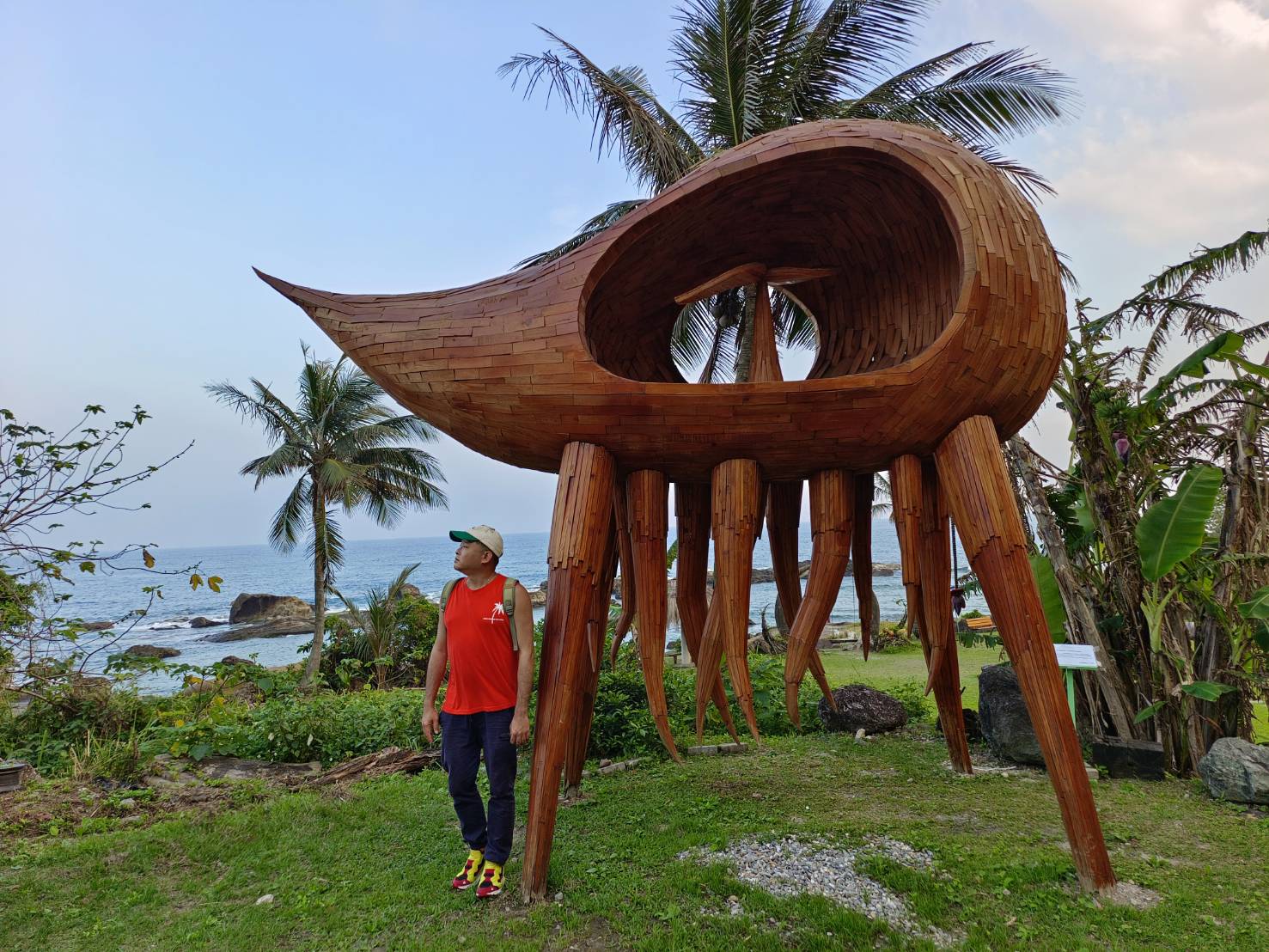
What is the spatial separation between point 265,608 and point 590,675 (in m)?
36.3

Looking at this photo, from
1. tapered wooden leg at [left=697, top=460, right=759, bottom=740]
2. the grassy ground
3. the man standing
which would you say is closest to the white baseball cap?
the man standing

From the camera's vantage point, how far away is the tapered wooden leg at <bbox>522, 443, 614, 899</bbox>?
11.3 ft

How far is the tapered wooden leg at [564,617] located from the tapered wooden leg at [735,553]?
0.62 meters

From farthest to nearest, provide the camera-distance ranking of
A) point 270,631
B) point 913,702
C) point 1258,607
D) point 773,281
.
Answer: point 270,631, point 913,702, point 1258,607, point 773,281

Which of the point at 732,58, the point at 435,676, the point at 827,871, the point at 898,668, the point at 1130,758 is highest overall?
the point at 732,58

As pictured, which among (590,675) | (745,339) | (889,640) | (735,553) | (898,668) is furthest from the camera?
(889,640)

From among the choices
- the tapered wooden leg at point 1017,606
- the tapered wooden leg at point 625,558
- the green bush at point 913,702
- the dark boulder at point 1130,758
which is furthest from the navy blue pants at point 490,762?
the green bush at point 913,702

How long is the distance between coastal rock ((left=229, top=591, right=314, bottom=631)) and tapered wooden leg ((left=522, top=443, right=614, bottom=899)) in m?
35.4

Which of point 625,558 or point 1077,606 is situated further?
point 1077,606

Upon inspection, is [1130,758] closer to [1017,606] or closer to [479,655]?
[1017,606]

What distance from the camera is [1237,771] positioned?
4.81m

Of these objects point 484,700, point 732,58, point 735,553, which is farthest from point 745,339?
point 484,700

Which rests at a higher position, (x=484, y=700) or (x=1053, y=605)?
(x=1053, y=605)

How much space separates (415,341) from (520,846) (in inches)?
119
